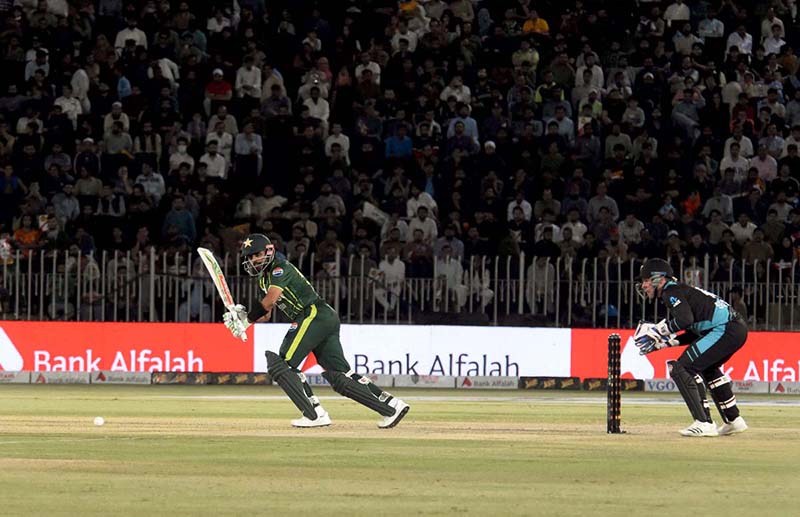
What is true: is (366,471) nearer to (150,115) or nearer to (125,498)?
(125,498)

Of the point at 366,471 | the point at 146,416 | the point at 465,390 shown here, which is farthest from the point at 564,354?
the point at 366,471

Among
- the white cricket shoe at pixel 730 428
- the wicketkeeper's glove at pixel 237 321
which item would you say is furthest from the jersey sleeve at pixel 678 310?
the wicketkeeper's glove at pixel 237 321

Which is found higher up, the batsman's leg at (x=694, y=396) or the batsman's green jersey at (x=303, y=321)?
the batsman's green jersey at (x=303, y=321)

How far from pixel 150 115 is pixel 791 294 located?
1294cm

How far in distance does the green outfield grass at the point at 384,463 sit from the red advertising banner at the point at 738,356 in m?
6.15

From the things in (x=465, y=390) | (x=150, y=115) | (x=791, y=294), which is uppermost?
(x=150, y=115)

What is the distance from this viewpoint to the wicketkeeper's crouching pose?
17531 mm

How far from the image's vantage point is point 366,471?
43.6 feet

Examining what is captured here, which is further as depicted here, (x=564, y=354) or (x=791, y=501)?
(x=564, y=354)

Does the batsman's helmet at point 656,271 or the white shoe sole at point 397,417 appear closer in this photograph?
the batsman's helmet at point 656,271

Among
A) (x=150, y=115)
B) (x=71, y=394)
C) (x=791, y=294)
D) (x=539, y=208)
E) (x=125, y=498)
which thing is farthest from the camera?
(x=150, y=115)

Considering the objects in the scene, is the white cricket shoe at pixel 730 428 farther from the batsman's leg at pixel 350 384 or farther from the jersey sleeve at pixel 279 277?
the jersey sleeve at pixel 279 277

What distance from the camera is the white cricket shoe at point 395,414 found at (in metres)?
18.1

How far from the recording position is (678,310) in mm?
17516
